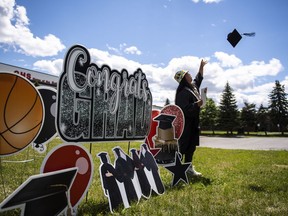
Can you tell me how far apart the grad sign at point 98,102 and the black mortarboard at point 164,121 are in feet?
1.99

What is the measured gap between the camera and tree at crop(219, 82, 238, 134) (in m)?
49.9

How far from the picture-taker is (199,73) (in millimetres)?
6797

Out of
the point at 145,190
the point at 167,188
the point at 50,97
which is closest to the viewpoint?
the point at 50,97

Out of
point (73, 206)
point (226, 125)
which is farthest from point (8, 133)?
point (226, 125)

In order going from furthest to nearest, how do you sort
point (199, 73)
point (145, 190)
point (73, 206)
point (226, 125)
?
point (226, 125)
point (199, 73)
point (145, 190)
point (73, 206)

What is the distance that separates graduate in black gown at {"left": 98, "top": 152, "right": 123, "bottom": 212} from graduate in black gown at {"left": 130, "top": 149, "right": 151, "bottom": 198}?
22.9 inches

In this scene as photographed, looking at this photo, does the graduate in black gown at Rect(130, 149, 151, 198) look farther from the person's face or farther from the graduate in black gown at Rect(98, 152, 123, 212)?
the person's face

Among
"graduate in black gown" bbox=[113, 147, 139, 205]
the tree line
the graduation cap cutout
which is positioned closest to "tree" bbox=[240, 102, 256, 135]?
the tree line

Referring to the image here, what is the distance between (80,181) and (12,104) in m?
1.23

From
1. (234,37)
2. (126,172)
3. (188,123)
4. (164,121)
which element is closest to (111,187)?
(126,172)

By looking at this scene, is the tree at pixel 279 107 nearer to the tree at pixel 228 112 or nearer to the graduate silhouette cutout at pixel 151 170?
the tree at pixel 228 112

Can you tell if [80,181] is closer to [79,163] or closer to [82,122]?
[79,163]

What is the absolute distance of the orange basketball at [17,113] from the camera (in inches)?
120

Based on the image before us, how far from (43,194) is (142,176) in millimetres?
1931
